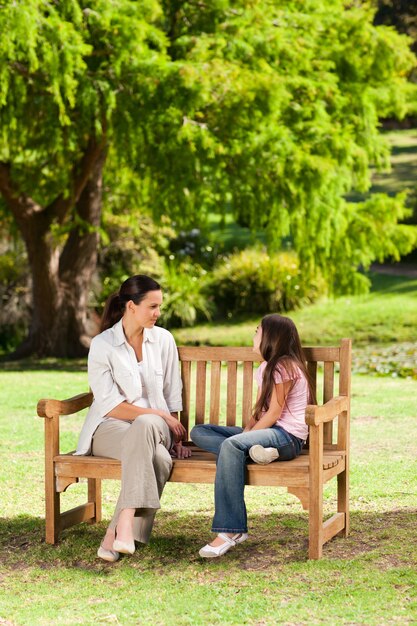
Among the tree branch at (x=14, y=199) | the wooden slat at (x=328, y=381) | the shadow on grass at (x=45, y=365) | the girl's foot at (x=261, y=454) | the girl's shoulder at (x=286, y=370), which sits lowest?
the shadow on grass at (x=45, y=365)

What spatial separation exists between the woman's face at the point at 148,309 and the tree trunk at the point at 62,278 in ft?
36.3

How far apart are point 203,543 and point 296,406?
87 centimetres

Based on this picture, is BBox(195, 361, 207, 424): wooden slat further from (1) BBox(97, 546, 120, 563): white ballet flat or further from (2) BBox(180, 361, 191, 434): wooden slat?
(1) BBox(97, 546, 120, 563): white ballet flat

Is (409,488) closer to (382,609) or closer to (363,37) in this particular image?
(382,609)

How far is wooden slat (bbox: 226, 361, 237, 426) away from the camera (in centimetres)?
566

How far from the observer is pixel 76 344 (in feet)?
55.3

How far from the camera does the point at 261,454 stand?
498 centimetres

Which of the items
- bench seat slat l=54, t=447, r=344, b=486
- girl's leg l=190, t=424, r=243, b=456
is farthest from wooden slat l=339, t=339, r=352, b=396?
girl's leg l=190, t=424, r=243, b=456

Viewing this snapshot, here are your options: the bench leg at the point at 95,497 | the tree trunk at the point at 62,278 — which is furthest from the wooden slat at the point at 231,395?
the tree trunk at the point at 62,278

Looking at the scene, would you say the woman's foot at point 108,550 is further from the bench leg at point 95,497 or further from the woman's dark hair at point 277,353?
the woman's dark hair at point 277,353

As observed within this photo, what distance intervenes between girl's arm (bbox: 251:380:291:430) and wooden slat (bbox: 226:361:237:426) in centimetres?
44

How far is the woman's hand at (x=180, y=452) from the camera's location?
17.5ft

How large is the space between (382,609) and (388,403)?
6642 mm

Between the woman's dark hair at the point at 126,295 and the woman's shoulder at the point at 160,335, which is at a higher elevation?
the woman's dark hair at the point at 126,295
